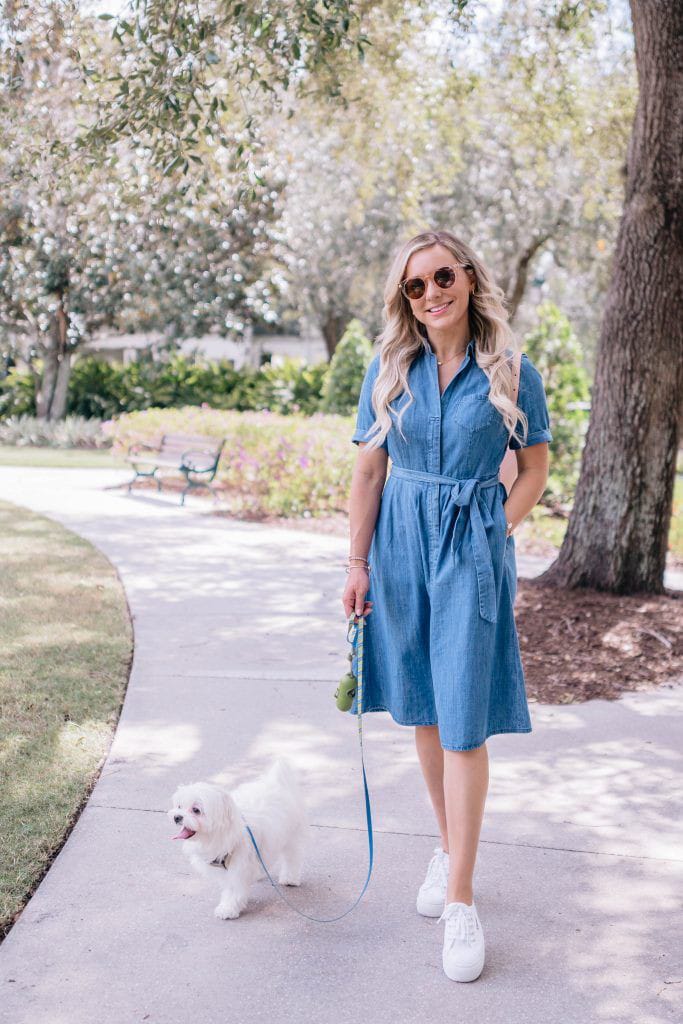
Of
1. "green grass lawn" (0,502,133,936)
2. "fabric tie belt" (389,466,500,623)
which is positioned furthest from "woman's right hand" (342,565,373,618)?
"green grass lawn" (0,502,133,936)

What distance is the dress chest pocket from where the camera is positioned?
9.68ft

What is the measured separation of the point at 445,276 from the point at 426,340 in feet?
0.74

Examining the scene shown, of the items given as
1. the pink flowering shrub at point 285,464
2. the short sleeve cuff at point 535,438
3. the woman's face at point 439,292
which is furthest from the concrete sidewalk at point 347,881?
the pink flowering shrub at point 285,464

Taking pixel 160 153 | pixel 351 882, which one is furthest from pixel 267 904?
pixel 160 153

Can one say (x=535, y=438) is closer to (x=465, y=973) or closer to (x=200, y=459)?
(x=465, y=973)

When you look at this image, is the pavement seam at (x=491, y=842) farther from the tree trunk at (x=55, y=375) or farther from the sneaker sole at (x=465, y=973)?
the tree trunk at (x=55, y=375)

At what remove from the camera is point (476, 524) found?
2.91 m

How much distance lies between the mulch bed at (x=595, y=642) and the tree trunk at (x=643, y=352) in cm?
26

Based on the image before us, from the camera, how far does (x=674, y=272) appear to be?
668 cm

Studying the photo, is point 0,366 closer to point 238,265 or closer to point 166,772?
point 238,265

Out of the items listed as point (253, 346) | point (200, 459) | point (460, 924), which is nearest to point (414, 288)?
point (460, 924)

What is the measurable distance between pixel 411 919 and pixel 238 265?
21.7 meters

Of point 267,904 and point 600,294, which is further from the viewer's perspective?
point 600,294

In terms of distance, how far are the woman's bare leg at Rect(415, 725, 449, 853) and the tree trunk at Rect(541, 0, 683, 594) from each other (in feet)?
12.9
